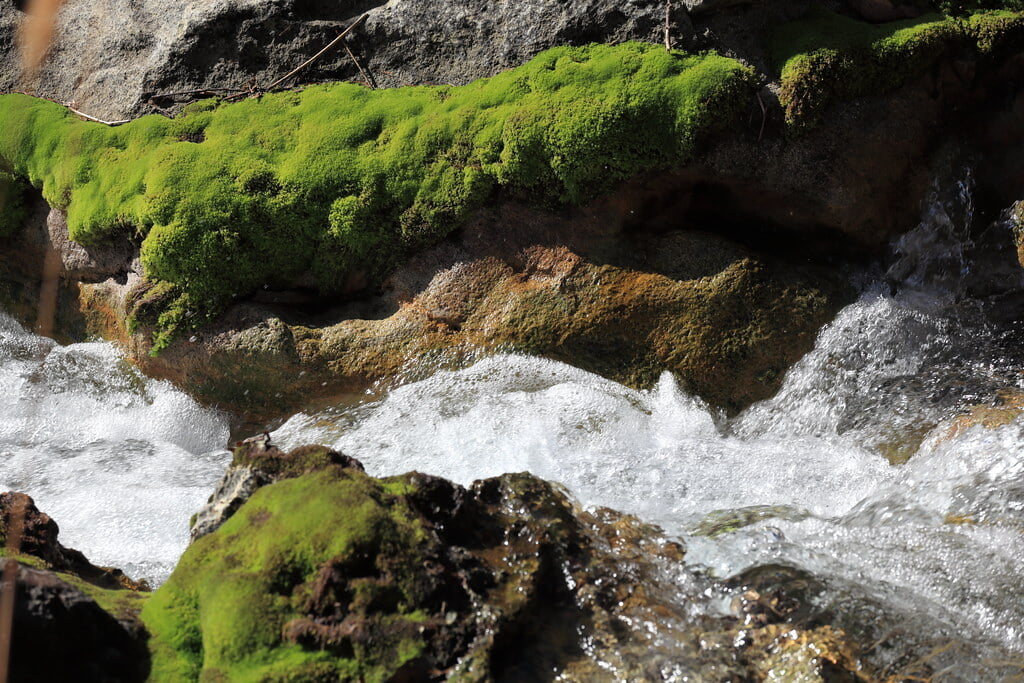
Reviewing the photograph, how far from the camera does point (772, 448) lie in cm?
549

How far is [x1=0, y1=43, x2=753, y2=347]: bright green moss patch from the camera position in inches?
240

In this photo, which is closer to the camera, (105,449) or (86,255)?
(105,449)

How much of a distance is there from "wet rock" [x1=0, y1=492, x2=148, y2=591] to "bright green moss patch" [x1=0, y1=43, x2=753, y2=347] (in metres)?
2.60

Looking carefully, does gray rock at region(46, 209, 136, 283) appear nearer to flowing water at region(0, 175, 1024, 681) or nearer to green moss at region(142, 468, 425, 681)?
flowing water at region(0, 175, 1024, 681)

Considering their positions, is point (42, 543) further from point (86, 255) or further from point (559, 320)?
point (86, 255)

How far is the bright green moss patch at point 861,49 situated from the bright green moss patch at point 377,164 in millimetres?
409

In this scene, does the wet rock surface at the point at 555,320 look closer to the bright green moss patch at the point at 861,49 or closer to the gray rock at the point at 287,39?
the bright green moss patch at the point at 861,49

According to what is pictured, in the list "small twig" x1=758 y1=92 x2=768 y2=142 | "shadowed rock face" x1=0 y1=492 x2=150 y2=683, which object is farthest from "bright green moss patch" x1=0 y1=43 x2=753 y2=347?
"shadowed rock face" x1=0 y1=492 x2=150 y2=683

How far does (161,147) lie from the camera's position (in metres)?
7.00

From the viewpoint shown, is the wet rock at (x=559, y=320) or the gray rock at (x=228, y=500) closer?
the gray rock at (x=228, y=500)

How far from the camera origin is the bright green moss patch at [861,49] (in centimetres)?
609

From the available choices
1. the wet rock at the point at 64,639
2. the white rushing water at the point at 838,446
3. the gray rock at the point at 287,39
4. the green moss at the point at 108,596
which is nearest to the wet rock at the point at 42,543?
the green moss at the point at 108,596

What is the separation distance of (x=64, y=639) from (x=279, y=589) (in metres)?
0.74

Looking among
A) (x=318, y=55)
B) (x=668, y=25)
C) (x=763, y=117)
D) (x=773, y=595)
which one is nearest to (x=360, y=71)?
(x=318, y=55)
